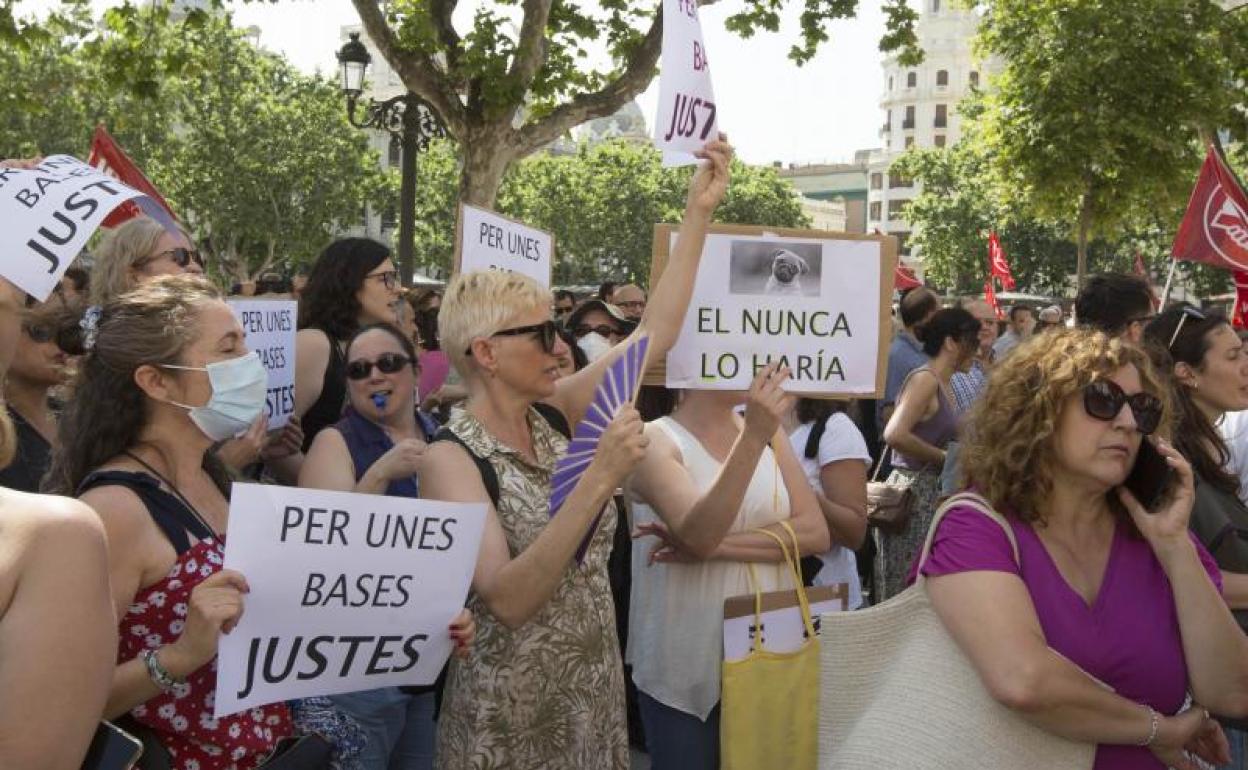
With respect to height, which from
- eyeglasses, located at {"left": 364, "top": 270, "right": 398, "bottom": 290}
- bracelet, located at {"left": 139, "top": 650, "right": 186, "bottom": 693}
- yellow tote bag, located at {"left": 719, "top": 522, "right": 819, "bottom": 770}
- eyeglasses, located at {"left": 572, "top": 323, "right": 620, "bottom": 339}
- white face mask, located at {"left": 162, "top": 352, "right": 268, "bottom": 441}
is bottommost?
yellow tote bag, located at {"left": 719, "top": 522, "right": 819, "bottom": 770}

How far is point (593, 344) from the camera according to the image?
7805 millimetres

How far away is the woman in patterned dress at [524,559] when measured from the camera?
3.10 metres

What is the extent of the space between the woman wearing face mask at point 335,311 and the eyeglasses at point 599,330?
3041 millimetres

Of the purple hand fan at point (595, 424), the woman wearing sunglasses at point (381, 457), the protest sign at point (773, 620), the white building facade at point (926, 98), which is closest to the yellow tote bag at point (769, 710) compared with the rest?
the protest sign at point (773, 620)

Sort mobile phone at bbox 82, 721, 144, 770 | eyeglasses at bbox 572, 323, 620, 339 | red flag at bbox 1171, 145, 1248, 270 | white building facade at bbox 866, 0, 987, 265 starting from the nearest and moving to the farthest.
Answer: mobile phone at bbox 82, 721, 144, 770 < eyeglasses at bbox 572, 323, 620, 339 < red flag at bbox 1171, 145, 1248, 270 < white building facade at bbox 866, 0, 987, 265

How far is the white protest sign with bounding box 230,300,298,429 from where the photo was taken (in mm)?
4500

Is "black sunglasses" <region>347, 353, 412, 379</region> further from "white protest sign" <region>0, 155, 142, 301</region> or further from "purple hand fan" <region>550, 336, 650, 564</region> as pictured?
"purple hand fan" <region>550, 336, 650, 564</region>

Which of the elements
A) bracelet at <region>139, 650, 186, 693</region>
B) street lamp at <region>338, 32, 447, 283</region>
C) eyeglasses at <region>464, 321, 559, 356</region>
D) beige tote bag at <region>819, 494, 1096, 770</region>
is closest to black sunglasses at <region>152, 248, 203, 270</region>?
eyeglasses at <region>464, 321, 559, 356</region>

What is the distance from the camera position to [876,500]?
657 centimetres

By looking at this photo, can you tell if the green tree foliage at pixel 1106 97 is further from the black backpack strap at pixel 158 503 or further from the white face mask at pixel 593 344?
the black backpack strap at pixel 158 503

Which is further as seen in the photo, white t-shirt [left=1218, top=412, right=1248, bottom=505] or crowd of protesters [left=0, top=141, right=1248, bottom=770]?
white t-shirt [left=1218, top=412, right=1248, bottom=505]

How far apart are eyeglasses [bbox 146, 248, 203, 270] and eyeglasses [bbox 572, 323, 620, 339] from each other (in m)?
3.88

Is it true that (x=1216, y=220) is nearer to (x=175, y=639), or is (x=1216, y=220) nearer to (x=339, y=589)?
(x=339, y=589)

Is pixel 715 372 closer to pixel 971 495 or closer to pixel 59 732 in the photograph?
pixel 971 495
